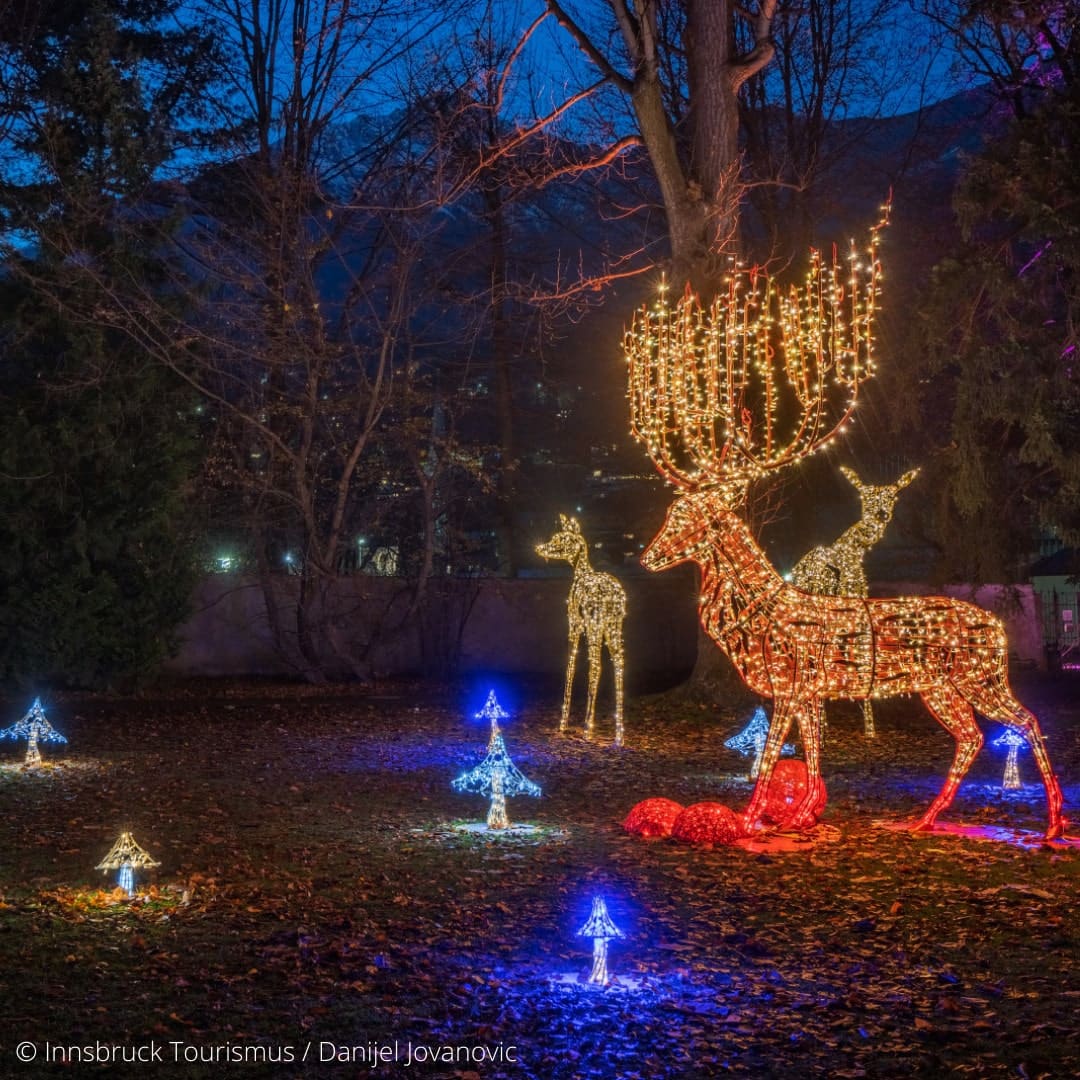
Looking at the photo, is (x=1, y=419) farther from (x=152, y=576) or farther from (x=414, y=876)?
(x=414, y=876)

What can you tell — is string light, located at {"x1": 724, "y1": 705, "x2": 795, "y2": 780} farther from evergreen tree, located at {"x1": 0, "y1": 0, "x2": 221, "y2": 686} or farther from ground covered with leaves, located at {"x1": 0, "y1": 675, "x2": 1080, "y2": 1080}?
evergreen tree, located at {"x1": 0, "y1": 0, "x2": 221, "y2": 686}

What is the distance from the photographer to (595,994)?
5.21 m

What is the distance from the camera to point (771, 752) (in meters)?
8.20

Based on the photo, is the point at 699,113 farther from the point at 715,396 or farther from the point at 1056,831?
the point at 1056,831

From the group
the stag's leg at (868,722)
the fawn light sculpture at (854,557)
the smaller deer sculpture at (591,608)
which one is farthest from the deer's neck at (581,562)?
the stag's leg at (868,722)

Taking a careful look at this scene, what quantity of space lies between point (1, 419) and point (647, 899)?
14.2m

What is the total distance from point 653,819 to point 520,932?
7.80 feet

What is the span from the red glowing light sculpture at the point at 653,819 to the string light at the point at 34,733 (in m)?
6.18

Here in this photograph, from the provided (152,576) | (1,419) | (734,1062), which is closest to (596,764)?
(734,1062)

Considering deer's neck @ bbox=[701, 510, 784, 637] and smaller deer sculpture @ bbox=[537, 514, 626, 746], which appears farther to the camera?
smaller deer sculpture @ bbox=[537, 514, 626, 746]

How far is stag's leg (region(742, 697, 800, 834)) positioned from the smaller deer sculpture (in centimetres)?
518

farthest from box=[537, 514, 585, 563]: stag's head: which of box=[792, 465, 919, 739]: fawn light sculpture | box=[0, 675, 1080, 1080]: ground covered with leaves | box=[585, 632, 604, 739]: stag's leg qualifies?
box=[0, 675, 1080, 1080]: ground covered with leaves

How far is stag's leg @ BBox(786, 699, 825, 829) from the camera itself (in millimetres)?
8266

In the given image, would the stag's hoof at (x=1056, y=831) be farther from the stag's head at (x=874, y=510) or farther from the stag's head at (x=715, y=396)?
the stag's head at (x=874, y=510)
